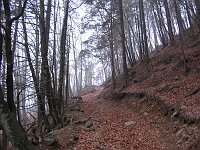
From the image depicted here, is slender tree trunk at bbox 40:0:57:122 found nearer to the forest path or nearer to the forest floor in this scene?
the forest floor

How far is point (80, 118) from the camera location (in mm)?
14719

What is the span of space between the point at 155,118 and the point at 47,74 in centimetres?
529

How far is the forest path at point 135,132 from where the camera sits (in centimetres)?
989

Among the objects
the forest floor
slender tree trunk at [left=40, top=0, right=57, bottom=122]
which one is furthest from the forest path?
slender tree trunk at [left=40, top=0, right=57, bottom=122]

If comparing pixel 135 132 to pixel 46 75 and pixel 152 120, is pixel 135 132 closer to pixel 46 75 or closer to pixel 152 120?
pixel 152 120

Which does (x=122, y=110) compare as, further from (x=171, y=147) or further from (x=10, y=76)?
(x=10, y=76)

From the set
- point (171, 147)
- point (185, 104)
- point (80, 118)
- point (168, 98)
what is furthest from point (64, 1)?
point (171, 147)

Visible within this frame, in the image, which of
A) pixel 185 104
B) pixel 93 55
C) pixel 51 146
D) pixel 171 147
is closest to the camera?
pixel 171 147

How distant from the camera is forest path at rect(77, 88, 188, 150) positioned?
989 centimetres

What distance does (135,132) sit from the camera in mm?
11695

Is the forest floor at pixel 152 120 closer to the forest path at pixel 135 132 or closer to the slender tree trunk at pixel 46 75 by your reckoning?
the forest path at pixel 135 132

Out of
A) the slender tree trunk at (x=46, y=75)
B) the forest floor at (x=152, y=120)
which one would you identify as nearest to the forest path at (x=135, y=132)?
the forest floor at (x=152, y=120)

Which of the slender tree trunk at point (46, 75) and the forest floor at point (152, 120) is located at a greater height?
the slender tree trunk at point (46, 75)

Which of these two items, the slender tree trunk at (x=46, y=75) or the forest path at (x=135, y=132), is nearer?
the forest path at (x=135, y=132)
